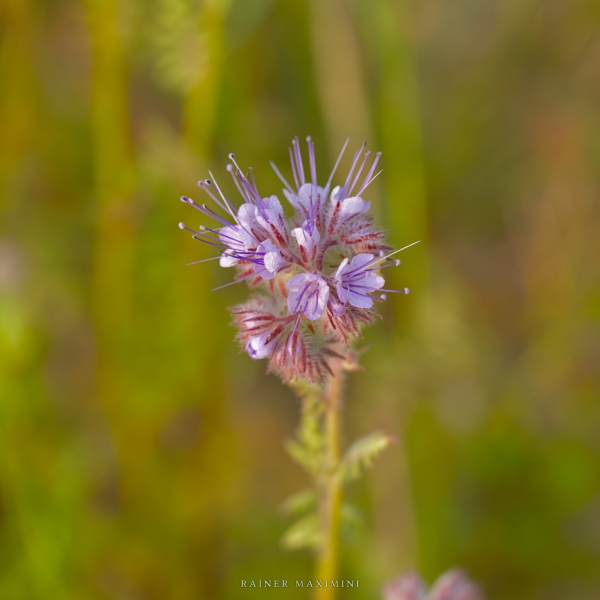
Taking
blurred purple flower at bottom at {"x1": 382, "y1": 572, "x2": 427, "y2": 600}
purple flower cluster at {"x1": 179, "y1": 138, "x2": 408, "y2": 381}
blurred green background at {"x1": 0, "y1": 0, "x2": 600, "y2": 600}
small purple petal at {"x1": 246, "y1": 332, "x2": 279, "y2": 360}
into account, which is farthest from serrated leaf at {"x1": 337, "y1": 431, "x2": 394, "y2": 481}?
blurred green background at {"x1": 0, "y1": 0, "x2": 600, "y2": 600}

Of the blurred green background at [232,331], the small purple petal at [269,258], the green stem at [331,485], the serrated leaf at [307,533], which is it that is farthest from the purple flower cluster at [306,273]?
the blurred green background at [232,331]

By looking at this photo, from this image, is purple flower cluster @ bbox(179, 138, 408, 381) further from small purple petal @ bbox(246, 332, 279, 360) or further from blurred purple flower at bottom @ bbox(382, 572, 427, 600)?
blurred purple flower at bottom @ bbox(382, 572, 427, 600)

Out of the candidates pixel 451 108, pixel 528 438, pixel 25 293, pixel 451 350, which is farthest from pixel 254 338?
pixel 451 108

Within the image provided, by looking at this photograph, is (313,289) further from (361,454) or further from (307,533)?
(307,533)

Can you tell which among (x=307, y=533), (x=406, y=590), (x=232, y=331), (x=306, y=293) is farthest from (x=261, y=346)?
(x=232, y=331)

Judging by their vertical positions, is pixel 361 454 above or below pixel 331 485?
above
